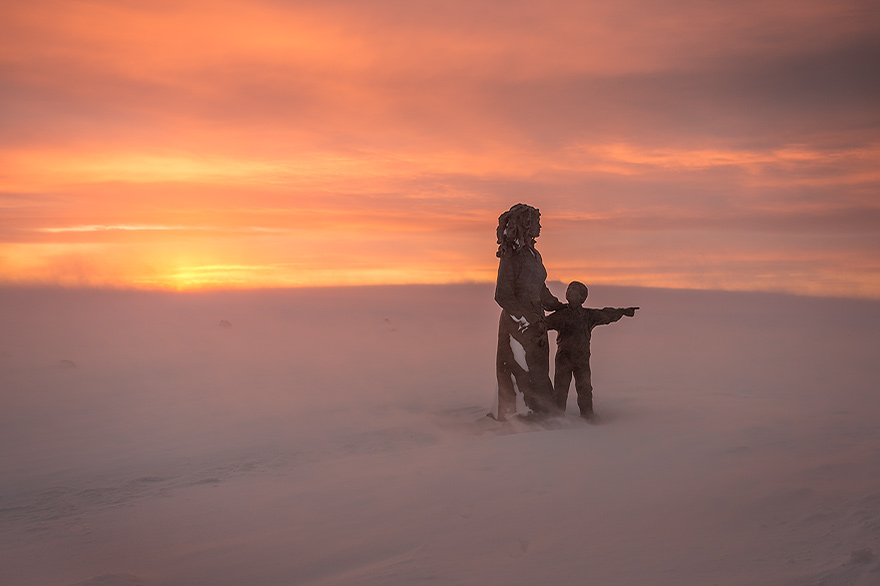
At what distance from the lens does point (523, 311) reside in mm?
9812

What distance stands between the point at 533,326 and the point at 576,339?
703 millimetres

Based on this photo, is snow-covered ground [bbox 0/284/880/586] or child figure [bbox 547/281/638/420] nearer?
snow-covered ground [bbox 0/284/880/586]

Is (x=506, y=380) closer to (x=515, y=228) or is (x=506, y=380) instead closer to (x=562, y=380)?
(x=562, y=380)

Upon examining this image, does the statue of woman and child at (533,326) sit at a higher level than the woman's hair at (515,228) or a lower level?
lower

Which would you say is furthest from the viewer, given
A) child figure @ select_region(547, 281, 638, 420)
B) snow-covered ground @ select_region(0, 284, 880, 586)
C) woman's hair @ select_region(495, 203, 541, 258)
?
child figure @ select_region(547, 281, 638, 420)

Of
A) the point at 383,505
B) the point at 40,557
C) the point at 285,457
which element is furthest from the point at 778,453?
the point at 40,557

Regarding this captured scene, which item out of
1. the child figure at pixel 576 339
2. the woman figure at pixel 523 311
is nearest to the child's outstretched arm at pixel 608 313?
the child figure at pixel 576 339

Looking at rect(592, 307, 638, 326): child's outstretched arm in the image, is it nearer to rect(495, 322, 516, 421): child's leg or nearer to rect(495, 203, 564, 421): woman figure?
rect(495, 203, 564, 421): woman figure

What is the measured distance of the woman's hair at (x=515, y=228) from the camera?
31.8 ft

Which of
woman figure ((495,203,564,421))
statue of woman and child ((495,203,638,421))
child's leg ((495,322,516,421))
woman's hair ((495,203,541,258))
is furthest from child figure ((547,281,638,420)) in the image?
woman's hair ((495,203,541,258))

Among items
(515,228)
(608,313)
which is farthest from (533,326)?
(515,228)

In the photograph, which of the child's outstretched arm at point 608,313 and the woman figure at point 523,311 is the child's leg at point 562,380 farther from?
the child's outstretched arm at point 608,313

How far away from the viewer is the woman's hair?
382 inches

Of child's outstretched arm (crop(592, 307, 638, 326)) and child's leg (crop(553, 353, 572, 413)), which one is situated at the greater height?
child's outstretched arm (crop(592, 307, 638, 326))
